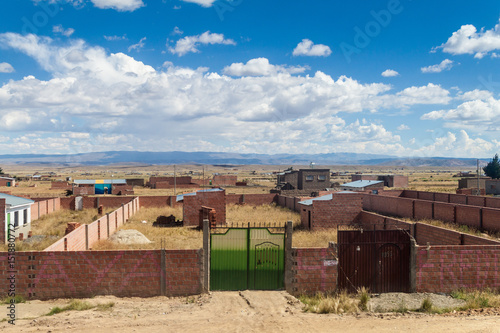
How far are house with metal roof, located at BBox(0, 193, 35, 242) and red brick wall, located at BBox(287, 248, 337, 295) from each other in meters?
17.3

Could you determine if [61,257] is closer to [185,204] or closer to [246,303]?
[246,303]

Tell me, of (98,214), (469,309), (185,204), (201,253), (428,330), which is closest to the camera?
(428,330)

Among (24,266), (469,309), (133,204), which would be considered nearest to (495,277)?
(469,309)

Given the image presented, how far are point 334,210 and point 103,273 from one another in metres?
17.0

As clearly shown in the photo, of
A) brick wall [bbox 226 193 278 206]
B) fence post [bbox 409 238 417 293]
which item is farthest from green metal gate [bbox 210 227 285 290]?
brick wall [bbox 226 193 278 206]

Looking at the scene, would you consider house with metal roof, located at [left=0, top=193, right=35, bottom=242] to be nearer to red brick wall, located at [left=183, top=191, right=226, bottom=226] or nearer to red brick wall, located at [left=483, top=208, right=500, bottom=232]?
red brick wall, located at [left=183, top=191, right=226, bottom=226]

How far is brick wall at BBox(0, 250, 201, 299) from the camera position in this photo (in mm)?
11789

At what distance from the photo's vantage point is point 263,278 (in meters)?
12.8

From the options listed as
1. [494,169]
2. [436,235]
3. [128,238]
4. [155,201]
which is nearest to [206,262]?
[128,238]

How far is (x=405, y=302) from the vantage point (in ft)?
39.1

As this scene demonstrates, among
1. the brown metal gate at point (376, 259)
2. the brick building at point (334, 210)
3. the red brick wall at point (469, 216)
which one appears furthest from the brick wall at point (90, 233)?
the red brick wall at point (469, 216)

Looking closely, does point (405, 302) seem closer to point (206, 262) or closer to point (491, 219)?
point (206, 262)

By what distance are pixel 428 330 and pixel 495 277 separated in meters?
4.60

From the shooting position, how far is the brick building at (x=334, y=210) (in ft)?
84.5
